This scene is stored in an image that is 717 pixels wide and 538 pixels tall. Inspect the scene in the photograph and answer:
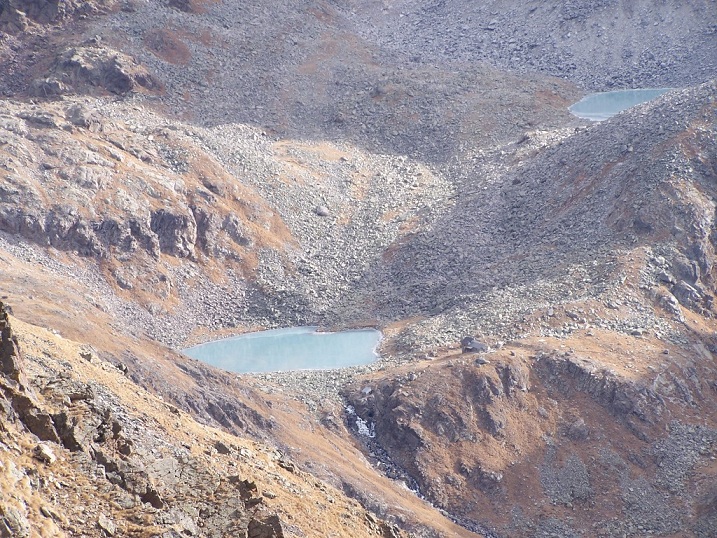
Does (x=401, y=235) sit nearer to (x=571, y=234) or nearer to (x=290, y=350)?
(x=571, y=234)

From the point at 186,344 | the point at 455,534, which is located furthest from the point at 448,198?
the point at 455,534

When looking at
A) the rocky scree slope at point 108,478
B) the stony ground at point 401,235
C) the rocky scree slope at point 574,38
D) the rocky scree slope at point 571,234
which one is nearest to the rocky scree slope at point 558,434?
the stony ground at point 401,235

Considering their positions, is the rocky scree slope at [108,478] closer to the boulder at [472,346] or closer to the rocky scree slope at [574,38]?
the boulder at [472,346]

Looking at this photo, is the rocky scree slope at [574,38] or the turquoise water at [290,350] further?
the rocky scree slope at [574,38]

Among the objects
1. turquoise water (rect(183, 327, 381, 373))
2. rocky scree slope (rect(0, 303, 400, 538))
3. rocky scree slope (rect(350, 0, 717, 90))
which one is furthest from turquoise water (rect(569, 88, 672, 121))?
rocky scree slope (rect(0, 303, 400, 538))

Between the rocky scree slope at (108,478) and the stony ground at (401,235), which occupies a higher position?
the rocky scree slope at (108,478)

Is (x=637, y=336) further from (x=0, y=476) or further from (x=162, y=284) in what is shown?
(x=0, y=476)

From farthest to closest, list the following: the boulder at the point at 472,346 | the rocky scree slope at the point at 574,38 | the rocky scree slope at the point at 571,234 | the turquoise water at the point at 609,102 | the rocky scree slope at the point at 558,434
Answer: the rocky scree slope at the point at 574,38
the turquoise water at the point at 609,102
the rocky scree slope at the point at 571,234
the boulder at the point at 472,346
the rocky scree slope at the point at 558,434
